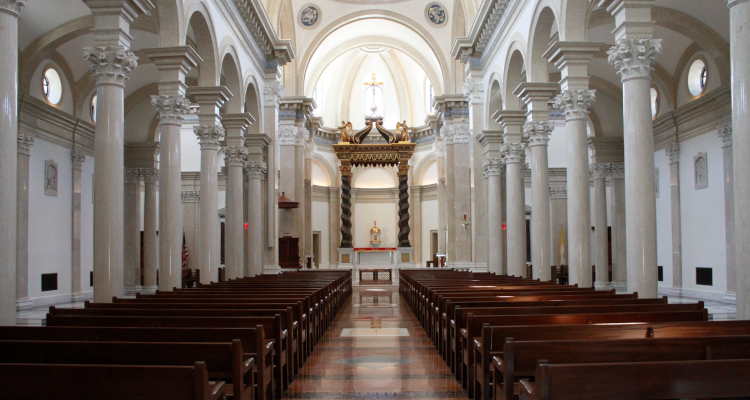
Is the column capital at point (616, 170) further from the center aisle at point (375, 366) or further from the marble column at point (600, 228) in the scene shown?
the center aisle at point (375, 366)

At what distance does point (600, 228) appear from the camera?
21.5m

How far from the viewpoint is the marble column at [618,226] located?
22.2 m

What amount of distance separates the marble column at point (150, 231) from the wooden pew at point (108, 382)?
1404 cm

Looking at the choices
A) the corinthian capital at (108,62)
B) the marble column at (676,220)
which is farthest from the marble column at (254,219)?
the marble column at (676,220)

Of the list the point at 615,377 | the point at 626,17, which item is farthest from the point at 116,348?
the point at 626,17

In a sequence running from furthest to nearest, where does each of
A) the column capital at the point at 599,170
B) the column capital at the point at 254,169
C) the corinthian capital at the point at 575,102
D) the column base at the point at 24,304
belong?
1. the column capital at the point at 599,170
2. the column capital at the point at 254,169
3. the column base at the point at 24,304
4. the corinthian capital at the point at 575,102

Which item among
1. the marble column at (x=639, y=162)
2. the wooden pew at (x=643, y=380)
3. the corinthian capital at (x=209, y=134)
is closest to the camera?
the wooden pew at (x=643, y=380)

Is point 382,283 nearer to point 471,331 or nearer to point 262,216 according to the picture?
point 262,216

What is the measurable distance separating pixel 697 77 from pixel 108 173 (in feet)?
54.2

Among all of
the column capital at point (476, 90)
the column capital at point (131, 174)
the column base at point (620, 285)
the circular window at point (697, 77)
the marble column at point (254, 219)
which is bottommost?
the column base at point (620, 285)

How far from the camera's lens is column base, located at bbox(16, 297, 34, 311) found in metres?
15.5

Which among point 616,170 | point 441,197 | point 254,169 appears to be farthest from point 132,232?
point 616,170

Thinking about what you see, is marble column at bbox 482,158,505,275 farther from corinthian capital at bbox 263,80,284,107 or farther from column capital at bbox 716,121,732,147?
corinthian capital at bbox 263,80,284,107

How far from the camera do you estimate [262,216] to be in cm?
2170
